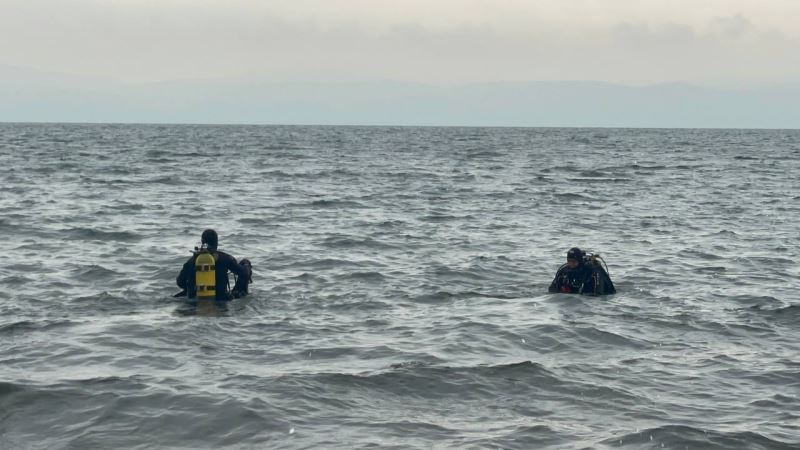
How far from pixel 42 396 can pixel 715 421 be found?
7.29 metres

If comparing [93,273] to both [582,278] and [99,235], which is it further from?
[582,278]

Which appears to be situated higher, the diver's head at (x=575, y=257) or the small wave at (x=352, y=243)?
the diver's head at (x=575, y=257)

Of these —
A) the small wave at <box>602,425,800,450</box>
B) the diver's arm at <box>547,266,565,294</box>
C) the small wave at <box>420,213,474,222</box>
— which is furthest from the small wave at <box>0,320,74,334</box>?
the small wave at <box>420,213,474,222</box>

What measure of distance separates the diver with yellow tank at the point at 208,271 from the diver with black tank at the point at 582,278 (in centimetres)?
566

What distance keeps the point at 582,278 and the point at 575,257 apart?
52cm

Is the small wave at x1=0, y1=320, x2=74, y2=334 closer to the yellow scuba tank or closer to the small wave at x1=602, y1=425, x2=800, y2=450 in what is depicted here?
the yellow scuba tank

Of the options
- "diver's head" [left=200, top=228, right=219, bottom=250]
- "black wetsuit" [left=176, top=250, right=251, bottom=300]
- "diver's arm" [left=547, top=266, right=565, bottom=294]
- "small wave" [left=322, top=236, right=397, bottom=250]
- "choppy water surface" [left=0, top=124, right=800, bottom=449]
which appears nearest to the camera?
"choppy water surface" [left=0, top=124, right=800, bottom=449]

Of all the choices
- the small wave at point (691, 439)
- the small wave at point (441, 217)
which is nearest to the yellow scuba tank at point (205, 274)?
the small wave at point (691, 439)

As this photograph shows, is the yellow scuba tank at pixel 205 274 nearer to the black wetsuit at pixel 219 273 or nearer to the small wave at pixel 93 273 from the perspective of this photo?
the black wetsuit at pixel 219 273

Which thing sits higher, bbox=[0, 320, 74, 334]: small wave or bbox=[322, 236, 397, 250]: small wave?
bbox=[322, 236, 397, 250]: small wave

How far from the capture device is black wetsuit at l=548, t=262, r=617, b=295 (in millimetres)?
16266

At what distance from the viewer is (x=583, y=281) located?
1639 cm

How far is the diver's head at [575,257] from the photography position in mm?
15936

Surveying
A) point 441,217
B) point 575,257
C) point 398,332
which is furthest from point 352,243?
point 398,332
